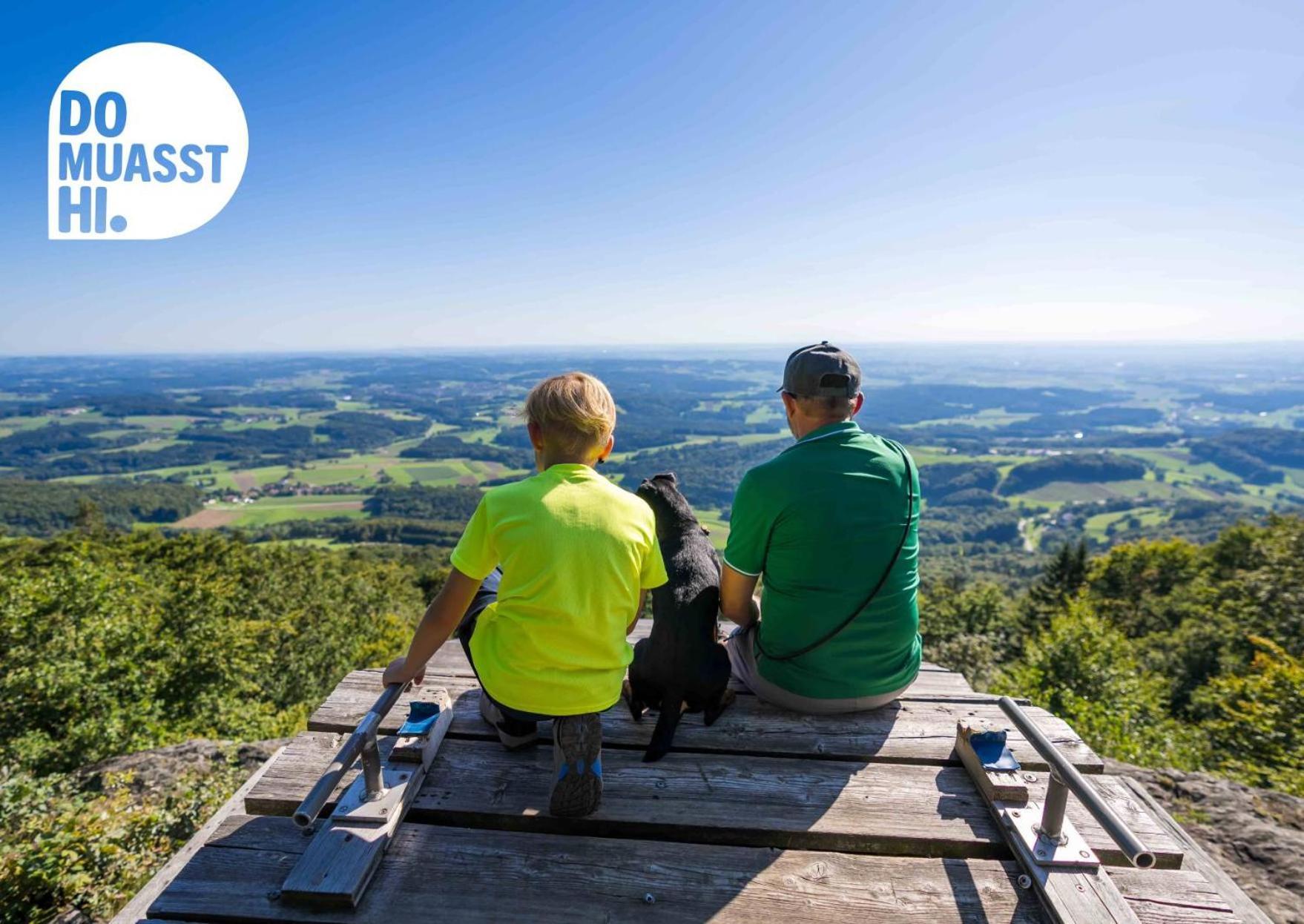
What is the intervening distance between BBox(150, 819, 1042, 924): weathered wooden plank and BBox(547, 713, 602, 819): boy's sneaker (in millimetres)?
113

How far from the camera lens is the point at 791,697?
2992 mm

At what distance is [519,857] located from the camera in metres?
2.16

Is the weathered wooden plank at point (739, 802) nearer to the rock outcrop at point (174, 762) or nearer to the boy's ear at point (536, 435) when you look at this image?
the boy's ear at point (536, 435)

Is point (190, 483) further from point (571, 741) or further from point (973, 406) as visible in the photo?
point (973, 406)

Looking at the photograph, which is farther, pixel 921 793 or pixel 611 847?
pixel 921 793

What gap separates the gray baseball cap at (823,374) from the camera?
2.76 m

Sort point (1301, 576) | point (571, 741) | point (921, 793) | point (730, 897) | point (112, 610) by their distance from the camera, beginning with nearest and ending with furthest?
point (730, 897) < point (571, 741) < point (921, 793) < point (112, 610) < point (1301, 576)

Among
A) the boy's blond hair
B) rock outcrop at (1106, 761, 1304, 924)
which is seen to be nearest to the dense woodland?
the boy's blond hair

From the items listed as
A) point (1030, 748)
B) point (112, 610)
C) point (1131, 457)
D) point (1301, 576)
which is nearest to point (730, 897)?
point (1030, 748)

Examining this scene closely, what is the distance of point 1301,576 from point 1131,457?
145 m

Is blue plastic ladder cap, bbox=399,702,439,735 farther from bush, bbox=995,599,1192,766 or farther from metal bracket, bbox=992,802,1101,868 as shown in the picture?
bush, bbox=995,599,1192,766

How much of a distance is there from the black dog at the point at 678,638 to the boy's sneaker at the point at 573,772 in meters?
0.45

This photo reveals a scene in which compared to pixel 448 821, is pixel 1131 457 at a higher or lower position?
lower

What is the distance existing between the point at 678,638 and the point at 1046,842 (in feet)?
5.24
